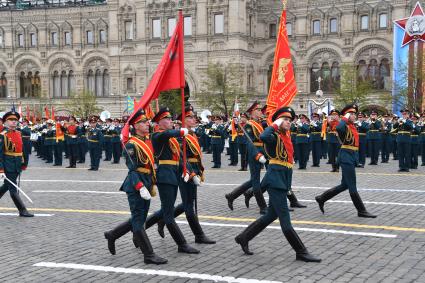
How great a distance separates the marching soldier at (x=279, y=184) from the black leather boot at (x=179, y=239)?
0.72 meters

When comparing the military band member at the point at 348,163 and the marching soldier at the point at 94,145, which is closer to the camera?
the military band member at the point at 348,163

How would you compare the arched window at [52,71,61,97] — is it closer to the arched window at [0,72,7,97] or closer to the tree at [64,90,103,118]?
the tree at [64,90,103,118]

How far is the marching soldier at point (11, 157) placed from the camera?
1105 cm

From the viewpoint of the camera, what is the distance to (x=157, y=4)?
50344 millimetres

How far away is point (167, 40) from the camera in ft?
165

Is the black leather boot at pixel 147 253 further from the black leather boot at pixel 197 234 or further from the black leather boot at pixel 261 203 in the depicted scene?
the black leather boot at pixel 261 203

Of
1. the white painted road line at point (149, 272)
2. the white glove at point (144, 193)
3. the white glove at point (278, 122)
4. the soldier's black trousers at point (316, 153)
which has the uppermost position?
the white glove at point (278, 122)

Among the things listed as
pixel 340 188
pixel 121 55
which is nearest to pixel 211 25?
pixel 121 55

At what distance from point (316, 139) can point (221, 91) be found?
944 inches

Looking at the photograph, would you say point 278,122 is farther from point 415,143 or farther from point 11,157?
point 415,143

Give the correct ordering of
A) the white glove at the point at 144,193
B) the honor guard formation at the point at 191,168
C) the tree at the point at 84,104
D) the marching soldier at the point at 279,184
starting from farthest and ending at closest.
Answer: the tree at the point at 84,104
the honor guard formation at the point at 191,168
the marching soldier at the point at 279,184
the white glove at the point at 144,193

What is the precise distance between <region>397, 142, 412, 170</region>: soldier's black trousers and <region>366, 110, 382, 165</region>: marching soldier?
8.36ft

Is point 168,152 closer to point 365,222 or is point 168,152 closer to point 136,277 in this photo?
point 136,277

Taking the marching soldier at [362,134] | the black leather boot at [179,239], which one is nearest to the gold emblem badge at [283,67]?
the black leather boot at [179,239]
